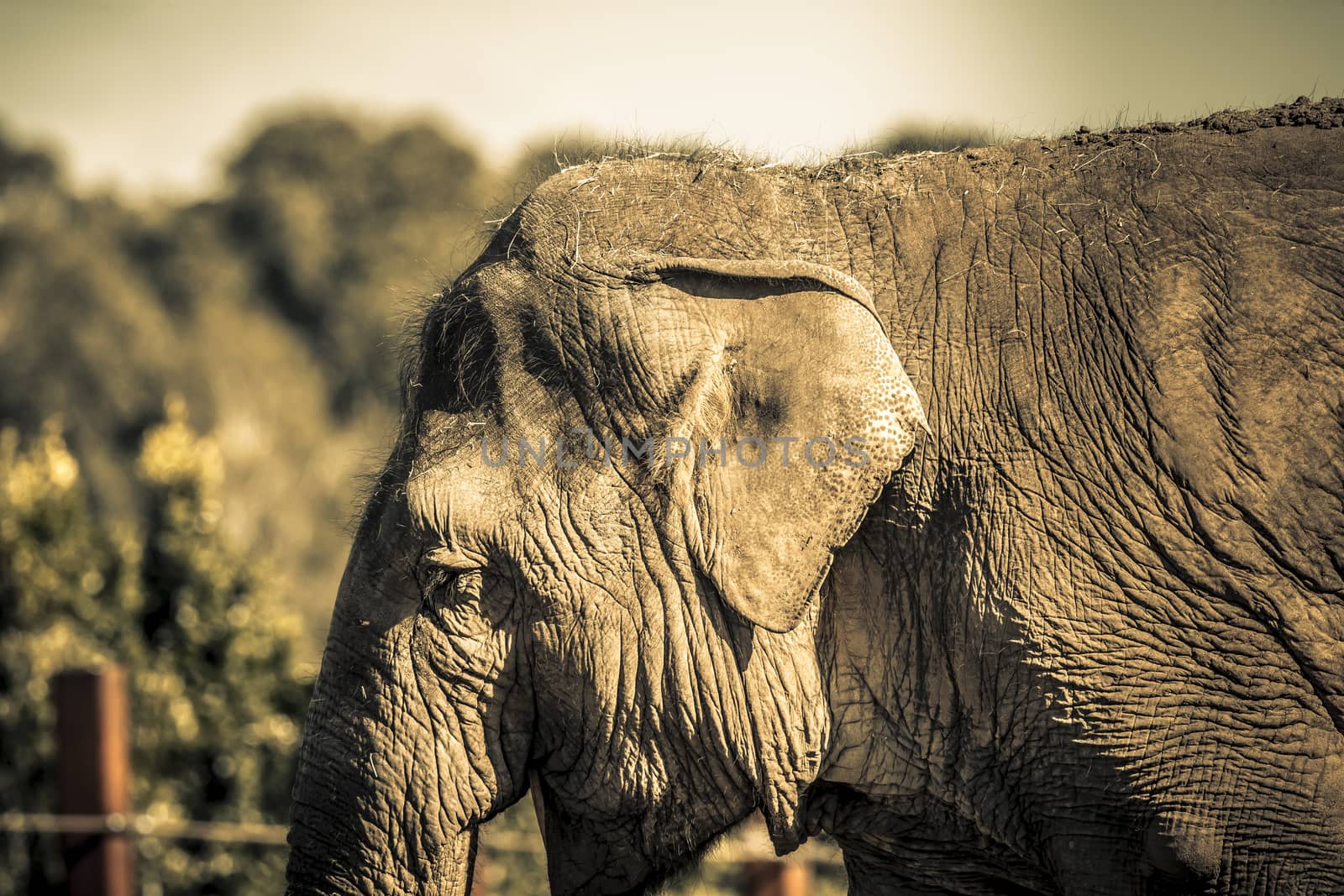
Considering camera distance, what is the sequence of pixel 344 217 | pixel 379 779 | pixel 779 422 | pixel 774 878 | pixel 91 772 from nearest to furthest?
pixel 779 422 → pixel 379 779 → pixel 91 772 → pixel 774 878 → pixel 344 217

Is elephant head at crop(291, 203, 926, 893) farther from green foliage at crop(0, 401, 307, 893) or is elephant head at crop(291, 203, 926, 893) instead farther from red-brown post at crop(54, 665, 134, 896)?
green foliage at crop(0, 401, 307, 893)

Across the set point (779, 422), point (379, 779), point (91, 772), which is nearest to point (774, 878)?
point (91, 772)

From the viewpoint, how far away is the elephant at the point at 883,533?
277 cm

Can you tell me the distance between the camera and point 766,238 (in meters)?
3.06

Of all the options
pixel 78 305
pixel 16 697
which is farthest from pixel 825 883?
pixel 78 305

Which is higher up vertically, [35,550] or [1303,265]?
[1303,265]

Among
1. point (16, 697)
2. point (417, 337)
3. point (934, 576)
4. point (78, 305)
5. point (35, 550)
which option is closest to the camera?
point (934, 576)

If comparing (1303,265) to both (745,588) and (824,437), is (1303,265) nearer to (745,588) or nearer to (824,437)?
(824,437)

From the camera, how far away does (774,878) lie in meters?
5.76

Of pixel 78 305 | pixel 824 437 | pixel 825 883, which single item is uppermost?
pixel 78 305

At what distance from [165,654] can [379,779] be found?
6.74 m

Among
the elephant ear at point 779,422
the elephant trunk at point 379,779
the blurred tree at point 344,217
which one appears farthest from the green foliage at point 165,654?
the blurred tree at point 344,217

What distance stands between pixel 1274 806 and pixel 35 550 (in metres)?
9.15

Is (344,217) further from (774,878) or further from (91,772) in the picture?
(774,878)
